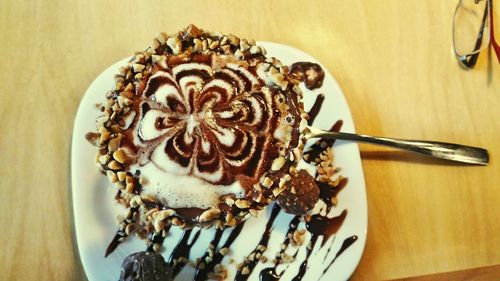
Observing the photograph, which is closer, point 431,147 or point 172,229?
point 172,229

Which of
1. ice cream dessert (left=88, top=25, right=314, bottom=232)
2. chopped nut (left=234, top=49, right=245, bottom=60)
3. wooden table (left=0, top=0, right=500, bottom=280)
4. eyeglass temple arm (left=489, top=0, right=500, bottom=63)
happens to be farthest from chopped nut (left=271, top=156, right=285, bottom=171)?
eyeglass temple arm (left=489, top=0, right=500, bottom=63)

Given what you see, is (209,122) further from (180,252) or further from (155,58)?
(180,252)

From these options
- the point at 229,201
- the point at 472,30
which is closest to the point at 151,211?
the point at 229,201

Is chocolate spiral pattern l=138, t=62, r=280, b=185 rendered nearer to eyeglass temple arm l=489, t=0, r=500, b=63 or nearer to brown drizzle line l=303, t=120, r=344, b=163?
brown drizzle line l=303, t=120, r=344, b=163

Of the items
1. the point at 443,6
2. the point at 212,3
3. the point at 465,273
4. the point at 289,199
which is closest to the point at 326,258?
the point at 289,199

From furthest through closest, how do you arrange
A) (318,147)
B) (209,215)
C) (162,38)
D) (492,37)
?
(492,37)
(318,147)
(162,38)
(209,215)

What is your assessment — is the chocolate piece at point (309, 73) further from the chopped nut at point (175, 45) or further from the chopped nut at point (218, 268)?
the chopped nut at point (218, 268)

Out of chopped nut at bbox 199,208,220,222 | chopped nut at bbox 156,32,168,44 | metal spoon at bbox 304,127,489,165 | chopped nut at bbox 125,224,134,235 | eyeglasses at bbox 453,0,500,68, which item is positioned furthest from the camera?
eyeglasses at bbox 453,0,500,68
